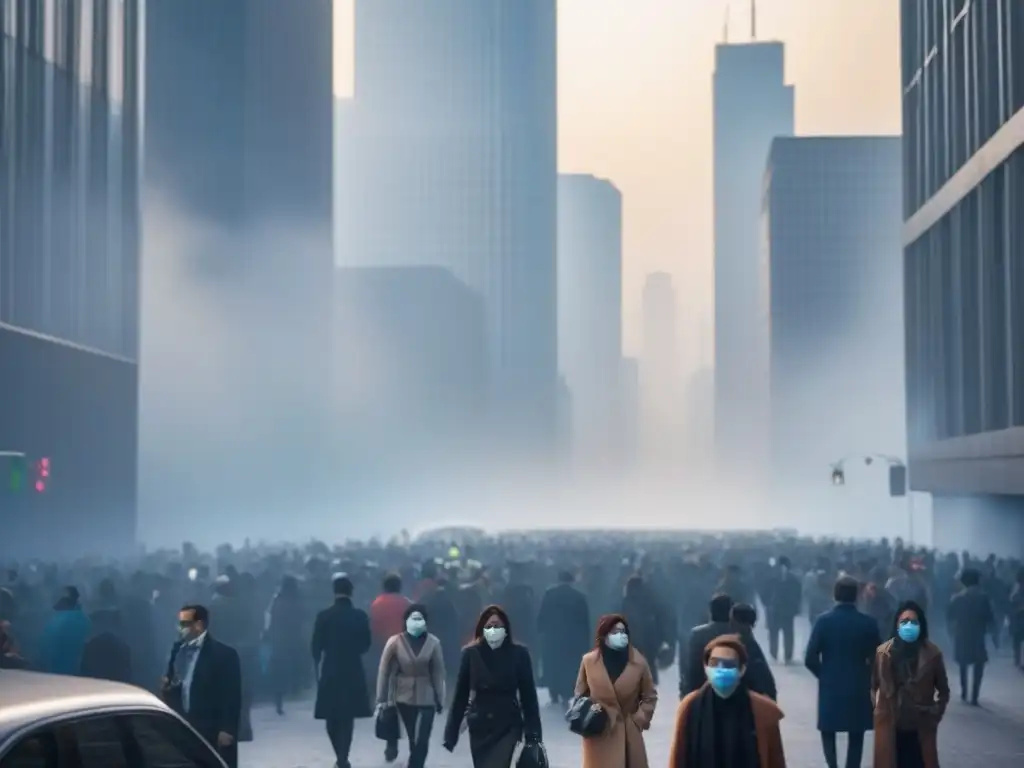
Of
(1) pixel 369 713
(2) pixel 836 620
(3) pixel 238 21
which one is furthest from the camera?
(3) pixel 238 21

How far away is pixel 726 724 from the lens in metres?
7.79

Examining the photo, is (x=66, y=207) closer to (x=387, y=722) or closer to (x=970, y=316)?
(x=970, y=316)

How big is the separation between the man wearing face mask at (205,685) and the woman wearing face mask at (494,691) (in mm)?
1270

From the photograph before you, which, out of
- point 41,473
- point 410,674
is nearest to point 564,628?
point 410,674

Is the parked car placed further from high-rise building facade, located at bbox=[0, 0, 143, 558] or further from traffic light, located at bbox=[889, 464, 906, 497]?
traffic light, located at bbox=[889, 464, 906, 497]

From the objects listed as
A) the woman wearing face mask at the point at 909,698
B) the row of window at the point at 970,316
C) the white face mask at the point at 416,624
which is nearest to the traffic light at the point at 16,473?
the white face mask at the point at 416,624

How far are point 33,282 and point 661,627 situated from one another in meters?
29.4

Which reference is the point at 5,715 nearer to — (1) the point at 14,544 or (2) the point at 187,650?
(2) the point at 187,650

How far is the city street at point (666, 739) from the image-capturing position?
49.6 ft

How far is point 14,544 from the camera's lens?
42.5 metres

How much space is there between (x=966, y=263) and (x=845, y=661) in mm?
31595

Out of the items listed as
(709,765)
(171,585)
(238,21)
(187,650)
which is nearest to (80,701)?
(709,765)

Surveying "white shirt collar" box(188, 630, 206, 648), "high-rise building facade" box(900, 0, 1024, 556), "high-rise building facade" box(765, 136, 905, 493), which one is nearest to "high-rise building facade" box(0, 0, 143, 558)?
"high-rise building facade" box(900, 0, 1024, 556)

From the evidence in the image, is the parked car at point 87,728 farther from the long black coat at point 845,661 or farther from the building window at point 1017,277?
Result: the building window at point 1017,277
